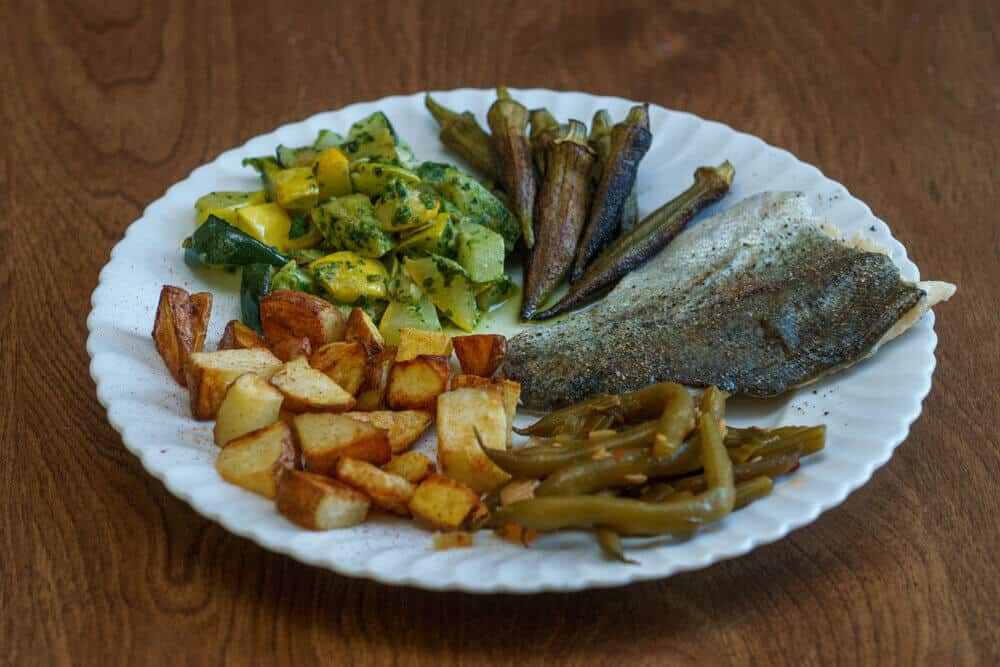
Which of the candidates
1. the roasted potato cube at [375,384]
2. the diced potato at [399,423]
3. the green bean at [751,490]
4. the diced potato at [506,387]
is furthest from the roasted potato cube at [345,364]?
the green bean at [751,490]

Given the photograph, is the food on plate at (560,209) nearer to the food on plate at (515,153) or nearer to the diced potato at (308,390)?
the food on plate at (515,153)

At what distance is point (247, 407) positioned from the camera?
8.78 ft

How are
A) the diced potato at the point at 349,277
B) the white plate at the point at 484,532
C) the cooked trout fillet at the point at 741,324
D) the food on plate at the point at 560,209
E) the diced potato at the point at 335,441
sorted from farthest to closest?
the food on plate at the point at 560,209
the diced potato at the point at 349,277
the cooked trout fillet at the point at 741,324
the diced potato at the point at 335,441
the white plate at the point at 484,532

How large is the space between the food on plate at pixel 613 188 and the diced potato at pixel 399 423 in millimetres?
1097

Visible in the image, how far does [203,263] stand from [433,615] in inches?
61.6

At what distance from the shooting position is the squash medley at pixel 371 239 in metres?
3.36

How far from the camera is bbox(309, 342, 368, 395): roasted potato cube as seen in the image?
2.89 meters

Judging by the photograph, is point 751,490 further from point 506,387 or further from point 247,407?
point 247,407

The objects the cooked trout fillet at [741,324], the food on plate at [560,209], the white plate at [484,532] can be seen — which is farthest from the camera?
the food on plate at [560,209]

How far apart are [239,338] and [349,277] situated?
1.46ft

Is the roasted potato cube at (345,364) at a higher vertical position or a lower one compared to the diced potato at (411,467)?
higher

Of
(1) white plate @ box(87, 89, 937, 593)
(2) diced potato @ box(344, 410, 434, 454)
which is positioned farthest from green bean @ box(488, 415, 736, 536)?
(2) diced potato @ box(344, 410, 434, 454)

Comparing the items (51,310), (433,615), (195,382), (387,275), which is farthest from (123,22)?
(433,615)

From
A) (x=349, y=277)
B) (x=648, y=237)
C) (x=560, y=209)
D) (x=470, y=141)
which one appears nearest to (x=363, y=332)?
(x=349, y=277)
